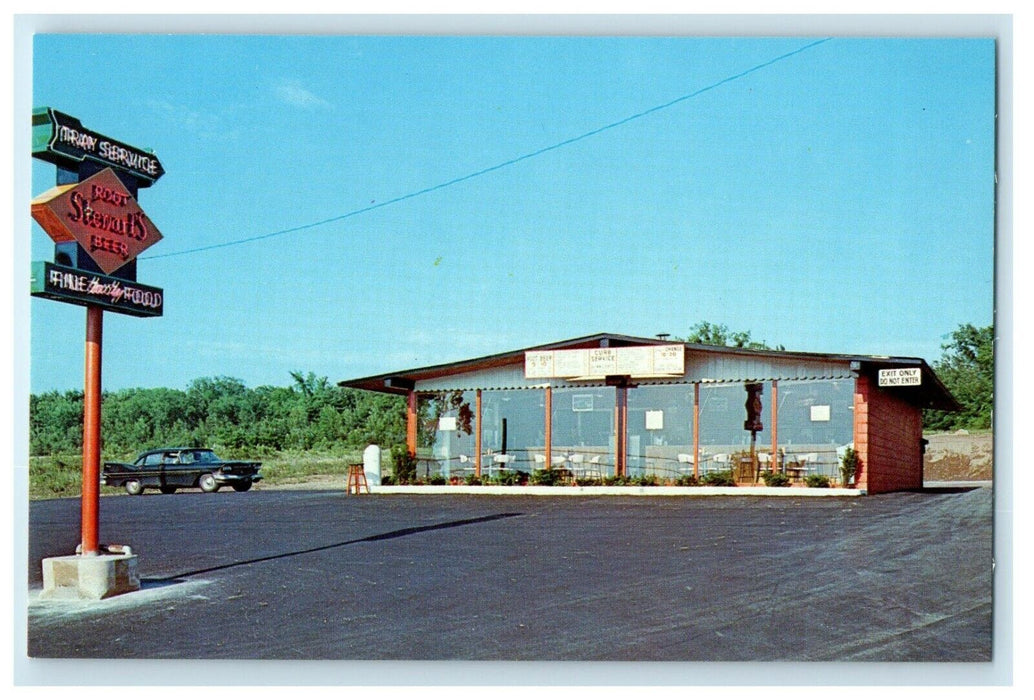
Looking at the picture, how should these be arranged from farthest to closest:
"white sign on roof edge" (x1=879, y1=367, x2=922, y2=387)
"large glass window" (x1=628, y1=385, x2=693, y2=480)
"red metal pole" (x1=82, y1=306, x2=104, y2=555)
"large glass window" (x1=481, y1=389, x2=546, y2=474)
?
1. "large glass window" (x1=481, y1=389, x2=546, y2=474)
2. "large glass window" (x1=628, y1=385, x2=693, y2=480)
3. "white sign on roof edge" (x1=879, y1=367, x2=922, y2=387)
4. "red metal pole" (x1=82, y1=306, x2=104, y2=555)

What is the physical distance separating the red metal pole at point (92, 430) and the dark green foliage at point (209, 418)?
2.58 feet

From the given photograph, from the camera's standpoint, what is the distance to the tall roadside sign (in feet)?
32.8

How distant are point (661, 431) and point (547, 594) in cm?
1194

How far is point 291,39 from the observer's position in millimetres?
10609

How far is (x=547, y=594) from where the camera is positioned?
10.4m

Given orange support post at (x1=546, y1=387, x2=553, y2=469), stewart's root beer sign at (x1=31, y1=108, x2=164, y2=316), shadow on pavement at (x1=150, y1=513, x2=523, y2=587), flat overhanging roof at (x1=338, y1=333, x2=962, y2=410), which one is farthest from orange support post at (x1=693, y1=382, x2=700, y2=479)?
stewart's root beer sign at (x1=31, y1=108, x2=164, y2=316)

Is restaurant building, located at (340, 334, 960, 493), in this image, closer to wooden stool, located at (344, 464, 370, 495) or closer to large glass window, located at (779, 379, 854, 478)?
large glass window, located at (779, 379, 854, 478)

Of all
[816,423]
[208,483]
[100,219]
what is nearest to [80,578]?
[100,219]

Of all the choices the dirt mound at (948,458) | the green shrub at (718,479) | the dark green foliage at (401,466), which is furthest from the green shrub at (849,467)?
the dark green foliage at (401,466)

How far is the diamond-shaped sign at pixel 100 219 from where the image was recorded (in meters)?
10.1

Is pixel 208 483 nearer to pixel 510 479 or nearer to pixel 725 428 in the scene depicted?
pixel 510 479

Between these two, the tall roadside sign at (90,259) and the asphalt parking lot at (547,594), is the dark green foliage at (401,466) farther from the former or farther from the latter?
the tall roadside sign at (90,259)

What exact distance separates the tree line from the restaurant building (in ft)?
4.46

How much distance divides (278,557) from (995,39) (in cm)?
886
